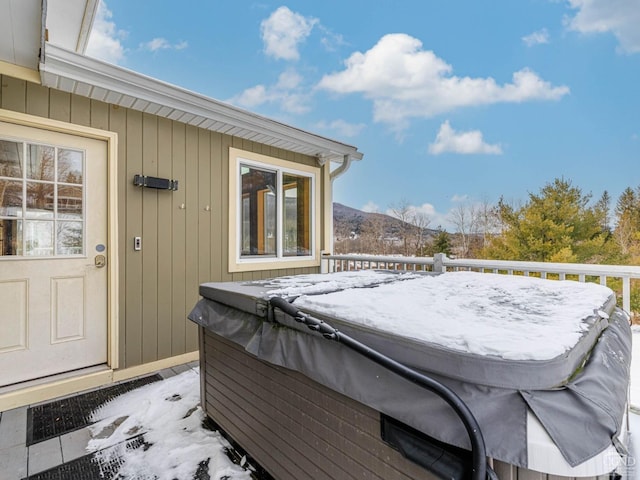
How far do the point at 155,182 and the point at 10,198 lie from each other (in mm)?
1099

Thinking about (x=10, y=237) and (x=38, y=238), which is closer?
Answer: (x=10, y=237)

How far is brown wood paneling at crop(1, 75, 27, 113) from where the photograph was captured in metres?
2.56

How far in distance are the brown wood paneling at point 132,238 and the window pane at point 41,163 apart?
56 cm

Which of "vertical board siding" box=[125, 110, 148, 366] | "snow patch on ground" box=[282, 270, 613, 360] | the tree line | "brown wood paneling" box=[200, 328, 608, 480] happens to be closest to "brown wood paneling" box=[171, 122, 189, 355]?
"vertical board siding" box=[125, 110, 148, 366]

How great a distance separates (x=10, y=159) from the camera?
2.69 metres

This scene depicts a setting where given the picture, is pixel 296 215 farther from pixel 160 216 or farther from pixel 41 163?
pixel 41 163

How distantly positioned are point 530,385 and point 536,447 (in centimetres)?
13

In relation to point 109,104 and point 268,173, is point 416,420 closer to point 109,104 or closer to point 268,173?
point 109,104

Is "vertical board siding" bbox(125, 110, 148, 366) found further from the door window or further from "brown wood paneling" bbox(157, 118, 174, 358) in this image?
the door window

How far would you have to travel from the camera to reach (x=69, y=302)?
295cm

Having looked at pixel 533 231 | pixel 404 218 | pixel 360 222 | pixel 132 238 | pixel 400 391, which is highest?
pixel 404 218

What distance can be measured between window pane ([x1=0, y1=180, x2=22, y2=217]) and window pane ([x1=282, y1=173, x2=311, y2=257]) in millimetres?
2803

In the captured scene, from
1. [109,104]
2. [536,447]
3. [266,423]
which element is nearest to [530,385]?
[536,447]

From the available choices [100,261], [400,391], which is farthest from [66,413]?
[400,391]
